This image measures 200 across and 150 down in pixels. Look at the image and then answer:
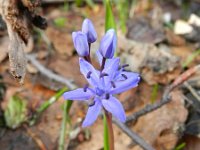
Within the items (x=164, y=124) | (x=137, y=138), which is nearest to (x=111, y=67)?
(x=137, y=138)

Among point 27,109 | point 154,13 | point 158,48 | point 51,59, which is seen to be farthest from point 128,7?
point 27,109

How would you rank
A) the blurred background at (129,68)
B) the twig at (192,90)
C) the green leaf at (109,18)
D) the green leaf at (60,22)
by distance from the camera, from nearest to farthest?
→ the green leaf at (109,18), the blurred background at (129,68), the twig at (192,90), the green leaf at (60,22)

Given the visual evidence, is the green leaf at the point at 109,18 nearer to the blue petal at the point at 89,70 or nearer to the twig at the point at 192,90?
the blue petal at the point at 89,70

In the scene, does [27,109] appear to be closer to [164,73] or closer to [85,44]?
[164,73]

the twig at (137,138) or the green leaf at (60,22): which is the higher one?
the green leaf at (60,22)

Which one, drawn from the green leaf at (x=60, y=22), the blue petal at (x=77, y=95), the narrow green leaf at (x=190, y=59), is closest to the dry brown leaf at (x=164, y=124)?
the narrow green leaf at (x=190, y=59)

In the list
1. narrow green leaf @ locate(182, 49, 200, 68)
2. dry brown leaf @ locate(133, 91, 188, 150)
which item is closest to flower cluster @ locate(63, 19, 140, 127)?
dry brown leaf @ locate(133, 91, 188, 150)

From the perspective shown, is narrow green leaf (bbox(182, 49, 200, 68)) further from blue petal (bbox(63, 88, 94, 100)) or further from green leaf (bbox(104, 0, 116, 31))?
blue petal (bbox(63, 88, 94, 100))
